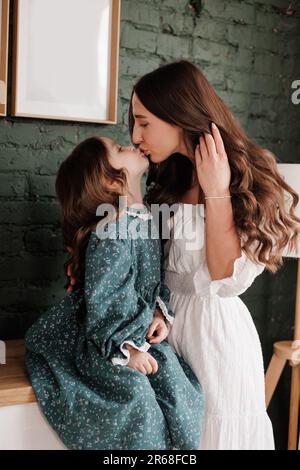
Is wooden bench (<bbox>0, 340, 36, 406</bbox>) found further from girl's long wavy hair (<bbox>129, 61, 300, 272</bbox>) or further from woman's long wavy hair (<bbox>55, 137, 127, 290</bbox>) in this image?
girl's long wavy hair (<bbox>129, 61, 300, 272</bbox>)

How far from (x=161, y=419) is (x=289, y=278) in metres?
1.42

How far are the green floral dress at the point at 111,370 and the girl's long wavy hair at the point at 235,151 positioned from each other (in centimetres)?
32

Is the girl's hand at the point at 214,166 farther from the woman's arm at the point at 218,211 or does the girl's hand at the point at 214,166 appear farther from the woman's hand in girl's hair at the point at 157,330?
the woman's hand in girl's hair at the point at 157,330

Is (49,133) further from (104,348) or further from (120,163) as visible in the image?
(104,348)

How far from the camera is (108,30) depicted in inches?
86.4

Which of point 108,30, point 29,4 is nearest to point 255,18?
point 108,30

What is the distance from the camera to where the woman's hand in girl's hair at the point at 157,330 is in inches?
68.9

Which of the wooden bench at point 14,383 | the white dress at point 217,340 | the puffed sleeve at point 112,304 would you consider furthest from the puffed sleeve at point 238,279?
the wooden bench at point 14,383

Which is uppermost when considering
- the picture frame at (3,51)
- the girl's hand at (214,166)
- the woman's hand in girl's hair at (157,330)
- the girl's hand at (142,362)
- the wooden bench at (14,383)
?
the picture frame at (3,51)

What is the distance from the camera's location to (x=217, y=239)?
5.83ft

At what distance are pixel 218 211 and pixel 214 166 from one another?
0.14 m

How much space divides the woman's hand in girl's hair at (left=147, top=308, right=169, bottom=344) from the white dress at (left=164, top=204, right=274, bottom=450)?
7 cm

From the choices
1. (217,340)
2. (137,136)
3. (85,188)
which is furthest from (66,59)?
(217,340)

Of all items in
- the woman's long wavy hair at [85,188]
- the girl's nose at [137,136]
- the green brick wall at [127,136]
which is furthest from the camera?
the green brick wall at [127,136]
